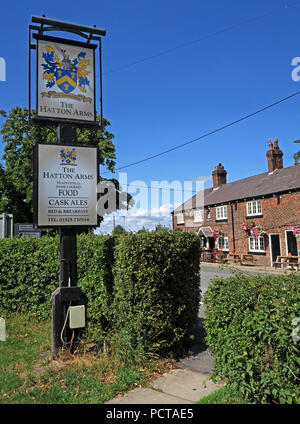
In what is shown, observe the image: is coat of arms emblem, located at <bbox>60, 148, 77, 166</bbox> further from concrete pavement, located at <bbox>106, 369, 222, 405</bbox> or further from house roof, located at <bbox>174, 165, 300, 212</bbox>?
house roof, located at <bbox>174, 165, 300, 212</bbox>

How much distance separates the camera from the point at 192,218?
117 ft

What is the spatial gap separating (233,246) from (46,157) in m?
25.2

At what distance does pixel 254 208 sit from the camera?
26.9m

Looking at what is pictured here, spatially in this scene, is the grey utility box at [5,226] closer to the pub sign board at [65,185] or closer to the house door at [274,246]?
the pub sign board at [65,185]

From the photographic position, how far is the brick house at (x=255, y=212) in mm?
23672

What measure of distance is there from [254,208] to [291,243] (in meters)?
4.65

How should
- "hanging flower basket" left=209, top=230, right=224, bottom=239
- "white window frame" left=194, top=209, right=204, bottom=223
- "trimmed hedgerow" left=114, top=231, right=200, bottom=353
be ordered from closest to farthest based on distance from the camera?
"trimmed hedgerow" left=114, top=231, right=200, bottom=353, "hanging flower basket" left=209, top=230, right=224, bottom=239, "white window frame" left=194, top=209, right=204, bottom=223

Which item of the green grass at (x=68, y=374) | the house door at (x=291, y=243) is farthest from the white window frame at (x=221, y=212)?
the green grass at (x=68, y=374)

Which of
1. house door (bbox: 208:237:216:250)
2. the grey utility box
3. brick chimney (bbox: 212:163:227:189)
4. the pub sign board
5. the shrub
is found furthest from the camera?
brick chimney (bbox: 212:163:227:189)

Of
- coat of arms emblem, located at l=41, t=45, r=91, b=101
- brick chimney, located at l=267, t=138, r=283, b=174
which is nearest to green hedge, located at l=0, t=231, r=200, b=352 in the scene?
coat of arms emblem, located at l=41, t=45, r=91, b=101

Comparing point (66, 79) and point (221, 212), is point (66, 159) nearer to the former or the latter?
point (66, 79)

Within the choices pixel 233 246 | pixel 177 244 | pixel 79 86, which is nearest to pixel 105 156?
pixel 233 246

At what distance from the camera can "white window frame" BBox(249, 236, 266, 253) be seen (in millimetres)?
25531
